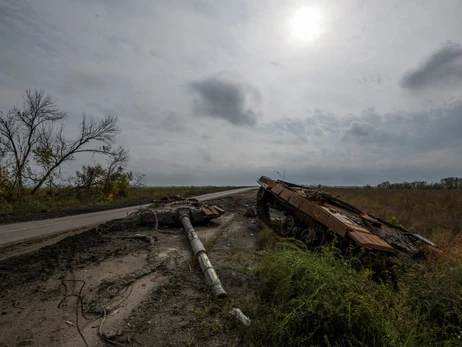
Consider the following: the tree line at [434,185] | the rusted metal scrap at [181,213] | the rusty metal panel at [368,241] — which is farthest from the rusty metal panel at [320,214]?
the tree line at [434,185]

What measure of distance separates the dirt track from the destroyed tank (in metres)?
1.71

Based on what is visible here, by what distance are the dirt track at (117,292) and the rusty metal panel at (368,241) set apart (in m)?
2.24

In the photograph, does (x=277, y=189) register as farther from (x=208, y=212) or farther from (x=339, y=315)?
(x=339, y=315)

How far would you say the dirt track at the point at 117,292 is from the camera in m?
3.61

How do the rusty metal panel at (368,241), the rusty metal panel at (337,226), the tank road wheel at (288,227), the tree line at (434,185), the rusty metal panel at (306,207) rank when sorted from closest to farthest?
the rusty metal panel at (368,241)
the rusty metal panel at (337,226)
the rusty metal panel at (306,207)
the tank road wheel at (288,227)
the tree line at (434,185)

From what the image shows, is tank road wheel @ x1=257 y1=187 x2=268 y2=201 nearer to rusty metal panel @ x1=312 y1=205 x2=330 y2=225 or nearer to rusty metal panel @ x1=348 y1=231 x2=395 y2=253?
rusty metal panel @ x1=312 y1=205 x2=330 y2=225

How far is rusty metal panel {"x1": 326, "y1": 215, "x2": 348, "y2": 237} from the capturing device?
6.00 meters

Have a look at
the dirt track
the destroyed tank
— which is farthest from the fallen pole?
the destroyed tank

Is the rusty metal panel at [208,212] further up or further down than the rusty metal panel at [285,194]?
further down

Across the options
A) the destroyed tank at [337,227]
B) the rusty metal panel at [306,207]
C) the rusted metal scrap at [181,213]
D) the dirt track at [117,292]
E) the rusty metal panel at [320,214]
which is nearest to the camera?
the dirt track at [117,292]

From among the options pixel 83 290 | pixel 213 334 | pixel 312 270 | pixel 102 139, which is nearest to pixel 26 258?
pixel 83 290

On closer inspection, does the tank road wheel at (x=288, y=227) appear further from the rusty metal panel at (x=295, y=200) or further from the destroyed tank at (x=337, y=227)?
the rusty metal panel at (x=295, y=200)

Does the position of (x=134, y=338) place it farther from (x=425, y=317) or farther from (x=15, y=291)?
(x=425, y=317)

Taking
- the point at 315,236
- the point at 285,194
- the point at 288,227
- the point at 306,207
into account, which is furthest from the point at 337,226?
the point at 285,194
